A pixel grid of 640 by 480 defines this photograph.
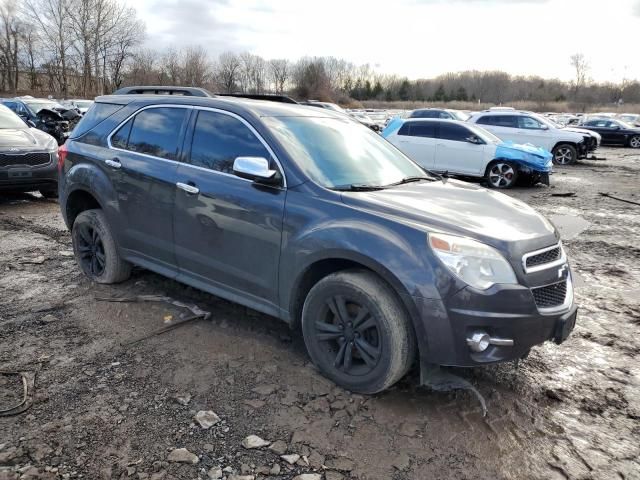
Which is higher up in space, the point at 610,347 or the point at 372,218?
the point at 372,218

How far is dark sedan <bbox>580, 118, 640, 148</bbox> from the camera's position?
84.0ft

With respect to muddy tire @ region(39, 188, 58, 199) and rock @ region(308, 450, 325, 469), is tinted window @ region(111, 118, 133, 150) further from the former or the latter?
muddy tire @ region(39, 188, 58, 199)

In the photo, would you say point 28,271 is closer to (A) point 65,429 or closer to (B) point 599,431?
(A) point 65,429

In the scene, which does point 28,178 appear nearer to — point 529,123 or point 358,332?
point 358,332

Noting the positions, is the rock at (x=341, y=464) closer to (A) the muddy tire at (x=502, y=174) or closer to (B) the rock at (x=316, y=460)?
(B) the rock at (x=316, y=460)

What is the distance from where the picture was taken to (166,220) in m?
4.02

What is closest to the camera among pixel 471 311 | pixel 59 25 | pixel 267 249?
pixel 471 311

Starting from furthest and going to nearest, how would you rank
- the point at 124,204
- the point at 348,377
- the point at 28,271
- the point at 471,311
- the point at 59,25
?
the point at 59,25 < the point at 28,271 < the point at 124,204 < the point at 348,377 < the point at 471,311

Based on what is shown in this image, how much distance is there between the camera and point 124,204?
4.35 m

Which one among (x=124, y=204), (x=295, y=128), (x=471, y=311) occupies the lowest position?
(x=471, y=311)

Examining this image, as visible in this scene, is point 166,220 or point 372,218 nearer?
point 372,218

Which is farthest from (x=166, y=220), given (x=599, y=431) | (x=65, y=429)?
(x=599, y=431)

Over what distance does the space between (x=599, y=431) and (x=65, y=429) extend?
3.01 m

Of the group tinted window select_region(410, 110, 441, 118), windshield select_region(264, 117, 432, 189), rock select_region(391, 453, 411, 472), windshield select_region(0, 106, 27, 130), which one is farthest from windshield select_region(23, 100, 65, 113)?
rock select_region(391, 453, 411, 472)
